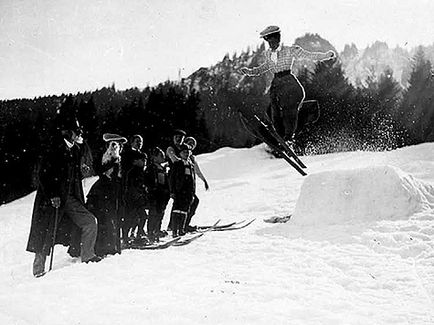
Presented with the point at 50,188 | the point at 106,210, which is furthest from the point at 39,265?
the point at 106,210

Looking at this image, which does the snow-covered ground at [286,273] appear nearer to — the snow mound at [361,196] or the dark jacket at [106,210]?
the snow mound at [361,196]

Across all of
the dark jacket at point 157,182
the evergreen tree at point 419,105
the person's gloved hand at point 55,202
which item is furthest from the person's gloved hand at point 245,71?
the evergreen tree at point 419,105

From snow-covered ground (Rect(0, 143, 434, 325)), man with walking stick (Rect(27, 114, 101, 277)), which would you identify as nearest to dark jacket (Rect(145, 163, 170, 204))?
snow-covered ground (Rect(0, 143, 434, 325))

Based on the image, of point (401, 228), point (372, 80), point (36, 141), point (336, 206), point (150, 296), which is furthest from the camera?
point (36, 141)

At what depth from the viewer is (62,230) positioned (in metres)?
5.11

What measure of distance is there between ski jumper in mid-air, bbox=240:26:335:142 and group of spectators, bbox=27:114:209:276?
201 centimetres

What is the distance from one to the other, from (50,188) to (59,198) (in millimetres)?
168

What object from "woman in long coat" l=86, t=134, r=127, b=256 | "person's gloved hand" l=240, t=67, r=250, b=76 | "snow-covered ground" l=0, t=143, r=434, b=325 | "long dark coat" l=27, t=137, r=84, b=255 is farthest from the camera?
"person's gloved hand" l=240, t=67, r=250, b=76

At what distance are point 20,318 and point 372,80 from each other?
101 ft

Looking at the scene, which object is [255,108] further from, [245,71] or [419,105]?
[245,71]

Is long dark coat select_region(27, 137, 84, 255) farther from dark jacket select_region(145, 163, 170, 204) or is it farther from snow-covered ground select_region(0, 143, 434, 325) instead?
dark jacket select_region(145, 163, 170, 204)

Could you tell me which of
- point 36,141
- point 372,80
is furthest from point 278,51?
point 36,141

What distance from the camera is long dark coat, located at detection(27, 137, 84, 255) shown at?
4.61 metres

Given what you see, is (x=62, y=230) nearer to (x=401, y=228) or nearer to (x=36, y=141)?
(x=401, y=228)
